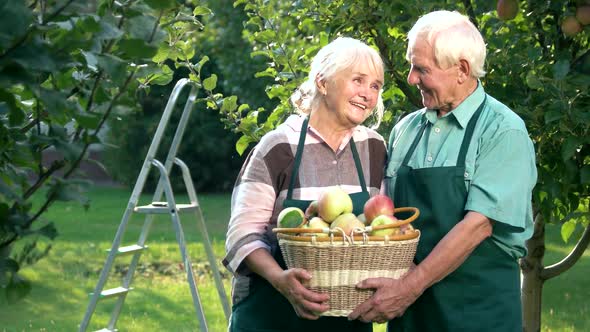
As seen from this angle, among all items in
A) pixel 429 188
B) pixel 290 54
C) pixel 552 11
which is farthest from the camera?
pixel 290 54

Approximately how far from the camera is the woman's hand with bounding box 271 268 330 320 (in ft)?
8.45

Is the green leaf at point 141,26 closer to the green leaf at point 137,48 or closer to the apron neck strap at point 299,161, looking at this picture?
the green leaf at point 137,48

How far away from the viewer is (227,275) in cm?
975

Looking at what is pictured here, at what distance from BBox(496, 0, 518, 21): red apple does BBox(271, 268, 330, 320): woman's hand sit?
1.77m

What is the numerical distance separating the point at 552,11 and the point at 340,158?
5.06ft

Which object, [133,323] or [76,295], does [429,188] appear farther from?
[76,295]

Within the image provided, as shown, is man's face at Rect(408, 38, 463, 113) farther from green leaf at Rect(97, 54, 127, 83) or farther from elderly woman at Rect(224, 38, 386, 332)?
green leaf at Rect(97, 54, 127, 83)

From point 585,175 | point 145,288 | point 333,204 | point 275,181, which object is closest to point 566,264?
point 585,175

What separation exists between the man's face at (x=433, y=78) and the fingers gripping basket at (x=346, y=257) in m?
0.37

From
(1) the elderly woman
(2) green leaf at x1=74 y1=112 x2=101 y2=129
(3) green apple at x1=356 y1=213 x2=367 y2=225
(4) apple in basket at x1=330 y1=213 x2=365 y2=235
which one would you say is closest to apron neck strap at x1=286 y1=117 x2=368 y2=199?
(1) the elderly woman

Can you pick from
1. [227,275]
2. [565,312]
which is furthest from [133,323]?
[565,312]

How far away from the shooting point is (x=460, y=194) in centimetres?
271

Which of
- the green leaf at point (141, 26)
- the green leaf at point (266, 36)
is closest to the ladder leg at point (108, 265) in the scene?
the green leaf at point (266, 36)

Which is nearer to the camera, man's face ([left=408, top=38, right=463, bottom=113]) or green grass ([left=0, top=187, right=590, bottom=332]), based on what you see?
man's face ([left=408, top=38, right=463, bottom=113])
